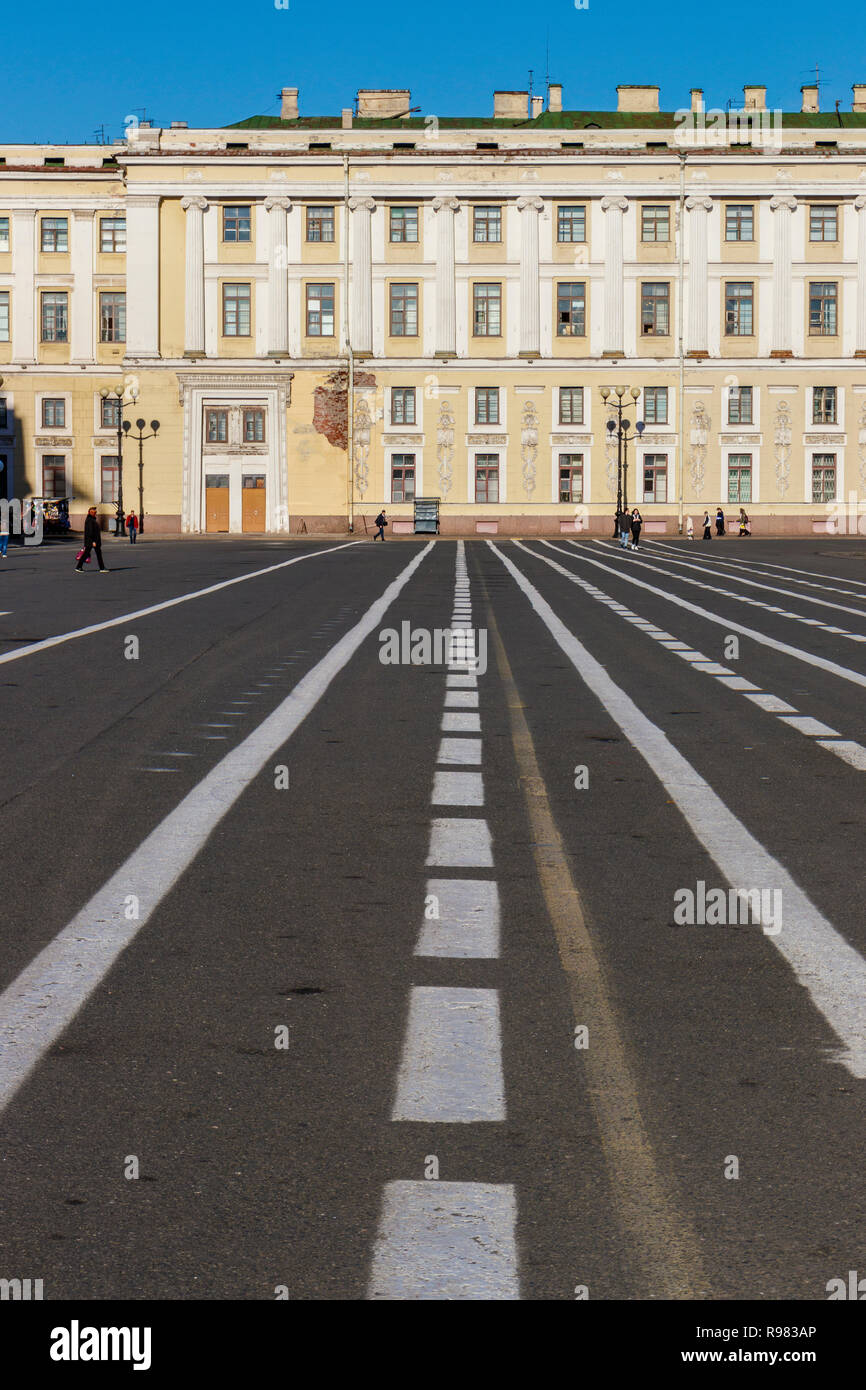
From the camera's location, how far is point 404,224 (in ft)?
293

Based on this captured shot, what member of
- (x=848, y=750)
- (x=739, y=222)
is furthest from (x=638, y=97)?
(x=848, y=750)

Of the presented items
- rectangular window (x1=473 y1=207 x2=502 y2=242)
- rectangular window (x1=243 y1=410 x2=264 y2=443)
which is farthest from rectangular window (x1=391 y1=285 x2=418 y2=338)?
rectangular window (x1=243 y1=410 x2=264 y2=443)

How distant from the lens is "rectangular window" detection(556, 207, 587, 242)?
293 ft

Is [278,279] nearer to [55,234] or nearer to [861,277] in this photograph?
[55,234]

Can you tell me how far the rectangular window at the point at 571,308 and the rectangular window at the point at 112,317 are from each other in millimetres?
24375

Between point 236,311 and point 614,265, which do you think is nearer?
point 614,265

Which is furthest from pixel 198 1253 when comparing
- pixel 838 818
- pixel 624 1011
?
pixel 838 818

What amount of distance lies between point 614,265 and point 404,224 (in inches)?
419

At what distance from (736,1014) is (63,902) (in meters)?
3.02

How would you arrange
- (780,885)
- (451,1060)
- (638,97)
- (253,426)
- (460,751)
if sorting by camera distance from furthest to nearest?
(638,97), (253,426), (460,751), (780,885), (451,1060)

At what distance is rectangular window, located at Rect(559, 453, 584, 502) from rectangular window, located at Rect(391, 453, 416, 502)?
7.40 metres

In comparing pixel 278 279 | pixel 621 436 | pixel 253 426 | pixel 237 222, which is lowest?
pixel 621 436

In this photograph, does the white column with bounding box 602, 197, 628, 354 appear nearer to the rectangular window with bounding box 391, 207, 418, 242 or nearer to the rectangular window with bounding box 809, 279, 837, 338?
the rectangular window with bounding box 391, 207, 418, 242

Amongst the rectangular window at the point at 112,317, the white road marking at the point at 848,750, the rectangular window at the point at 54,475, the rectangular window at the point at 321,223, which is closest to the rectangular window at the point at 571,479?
the rectangular window at the point at 321,223
